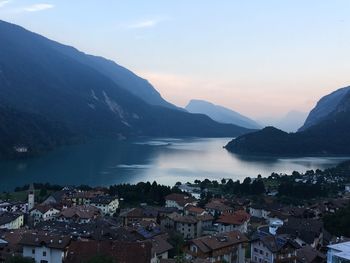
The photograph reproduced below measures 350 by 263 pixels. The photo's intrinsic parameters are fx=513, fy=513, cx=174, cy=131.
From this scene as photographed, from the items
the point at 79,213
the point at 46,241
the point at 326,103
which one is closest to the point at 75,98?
the point at 326,103

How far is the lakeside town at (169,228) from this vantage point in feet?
43.7

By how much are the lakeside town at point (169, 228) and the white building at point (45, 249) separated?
0.08 ft

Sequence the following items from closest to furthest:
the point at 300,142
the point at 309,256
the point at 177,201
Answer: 1. the point at 309,256
2. the point at 177,201
3. the point at 300,142

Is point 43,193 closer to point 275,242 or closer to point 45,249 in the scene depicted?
point 45,249

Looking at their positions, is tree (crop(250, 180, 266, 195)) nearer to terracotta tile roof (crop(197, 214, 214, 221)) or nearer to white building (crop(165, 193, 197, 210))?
white building (crop(165, 193, 197, 210))

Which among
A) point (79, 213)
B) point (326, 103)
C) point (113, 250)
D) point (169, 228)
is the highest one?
point (326, 103)

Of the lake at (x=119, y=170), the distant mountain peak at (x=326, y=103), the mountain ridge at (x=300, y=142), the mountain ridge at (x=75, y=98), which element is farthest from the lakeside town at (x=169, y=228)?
the distant mountain peak at (x=326, y=103)

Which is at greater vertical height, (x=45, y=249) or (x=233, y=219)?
(x=45, y=249)

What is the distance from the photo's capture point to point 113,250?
41.8ft

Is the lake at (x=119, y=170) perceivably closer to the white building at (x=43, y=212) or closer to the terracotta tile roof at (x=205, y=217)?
the white building at (x=43, y=212)

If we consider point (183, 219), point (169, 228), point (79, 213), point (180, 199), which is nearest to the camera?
point (169, 228)

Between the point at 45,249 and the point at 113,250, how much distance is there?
2081 millimetres

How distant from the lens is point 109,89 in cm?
15462

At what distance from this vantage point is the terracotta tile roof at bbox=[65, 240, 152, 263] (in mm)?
12602
